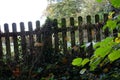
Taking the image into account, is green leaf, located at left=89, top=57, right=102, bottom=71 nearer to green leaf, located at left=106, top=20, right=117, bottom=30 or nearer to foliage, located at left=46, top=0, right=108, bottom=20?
green leaf, located at left=106, top=20, right=117, bottom=30

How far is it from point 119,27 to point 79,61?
0.18 meters

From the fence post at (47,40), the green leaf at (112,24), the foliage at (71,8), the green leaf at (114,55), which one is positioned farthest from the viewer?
the foliage at (71,8)

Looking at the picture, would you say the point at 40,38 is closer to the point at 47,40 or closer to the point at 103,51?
the point at 47,40

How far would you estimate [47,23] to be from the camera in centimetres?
714

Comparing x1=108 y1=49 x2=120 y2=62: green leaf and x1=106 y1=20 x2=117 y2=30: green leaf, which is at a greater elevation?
x1=106 y1=20 x2=117 y2=30: green leaf

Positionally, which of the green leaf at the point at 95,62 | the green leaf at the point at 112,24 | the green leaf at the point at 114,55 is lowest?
the green leaf at the point at 95,62

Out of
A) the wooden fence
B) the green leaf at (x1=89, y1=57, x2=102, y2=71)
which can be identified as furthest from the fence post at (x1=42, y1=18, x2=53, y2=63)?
the green leaf at (x1=89, y1=57, x2=102, y2=71)

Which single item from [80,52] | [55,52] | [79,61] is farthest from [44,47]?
[79,61]

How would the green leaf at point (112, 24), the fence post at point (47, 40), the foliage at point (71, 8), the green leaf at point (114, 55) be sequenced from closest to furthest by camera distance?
1. the green leaf at point (114, 55)
2. the green leaf at point (112, 24)
3. the fence post at point (47, 40)
4. the foliage at point (71, 8)

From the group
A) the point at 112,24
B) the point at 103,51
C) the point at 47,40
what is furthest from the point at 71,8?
the point at 103,51

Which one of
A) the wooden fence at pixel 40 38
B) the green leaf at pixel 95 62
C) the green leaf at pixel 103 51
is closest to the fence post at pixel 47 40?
the wooden fence at pixel 40 38

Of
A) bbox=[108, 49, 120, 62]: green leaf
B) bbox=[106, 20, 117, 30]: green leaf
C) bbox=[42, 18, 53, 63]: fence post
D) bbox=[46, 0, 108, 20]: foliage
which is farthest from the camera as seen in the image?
bbox=[46, 0, 108, 20]: foliage

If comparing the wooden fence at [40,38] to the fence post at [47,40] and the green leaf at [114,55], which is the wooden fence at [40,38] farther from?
the green leaf at [114,55]

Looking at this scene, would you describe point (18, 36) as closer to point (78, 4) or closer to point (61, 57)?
point (61, 57)
